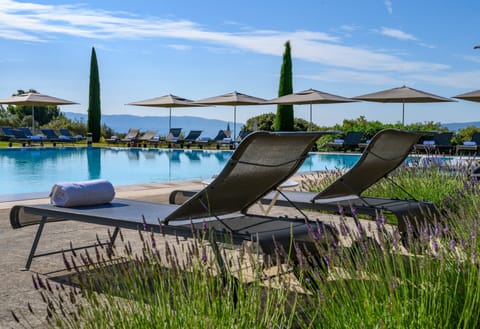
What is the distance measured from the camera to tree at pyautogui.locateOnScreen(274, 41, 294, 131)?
2638 cm

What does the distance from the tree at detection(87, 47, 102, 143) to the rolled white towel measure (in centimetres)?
2495

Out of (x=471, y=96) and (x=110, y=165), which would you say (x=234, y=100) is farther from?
A: (x=471, y=96)

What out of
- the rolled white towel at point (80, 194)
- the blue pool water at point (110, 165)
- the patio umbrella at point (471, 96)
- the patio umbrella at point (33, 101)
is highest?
the patio umbrella at point (33, 101)

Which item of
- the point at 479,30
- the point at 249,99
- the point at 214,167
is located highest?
the point at 479,30

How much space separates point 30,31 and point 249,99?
18187mm

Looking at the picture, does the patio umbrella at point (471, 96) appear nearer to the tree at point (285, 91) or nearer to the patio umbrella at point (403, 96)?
the patio umbrella at point (403, 96)

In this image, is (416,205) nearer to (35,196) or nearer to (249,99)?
(35,196)

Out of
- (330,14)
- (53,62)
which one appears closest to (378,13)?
(330,14)

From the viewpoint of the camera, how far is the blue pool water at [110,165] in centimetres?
1396

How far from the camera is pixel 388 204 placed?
16.6 ft

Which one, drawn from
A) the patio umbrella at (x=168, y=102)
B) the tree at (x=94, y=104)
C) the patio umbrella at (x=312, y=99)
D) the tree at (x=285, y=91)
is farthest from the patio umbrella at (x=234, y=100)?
the tree at (x=94, y=104)

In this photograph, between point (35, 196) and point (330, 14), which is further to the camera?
point (330, 14)

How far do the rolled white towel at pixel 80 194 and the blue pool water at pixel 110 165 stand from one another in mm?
6953

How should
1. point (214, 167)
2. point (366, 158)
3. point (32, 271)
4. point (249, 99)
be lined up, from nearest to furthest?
point (32, 271)
point (366, 158)
point (214, 167)
point (249, 99)
